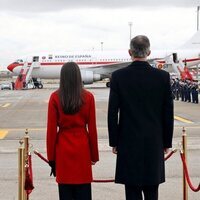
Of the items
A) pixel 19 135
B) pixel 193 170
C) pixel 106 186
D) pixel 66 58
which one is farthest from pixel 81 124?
pixel 66 58

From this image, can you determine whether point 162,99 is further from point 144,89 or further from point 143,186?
point 143,186

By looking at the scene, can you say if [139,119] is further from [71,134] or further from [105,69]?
[105,69]

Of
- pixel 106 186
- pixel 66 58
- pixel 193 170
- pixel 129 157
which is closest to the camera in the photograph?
pixel 129 157

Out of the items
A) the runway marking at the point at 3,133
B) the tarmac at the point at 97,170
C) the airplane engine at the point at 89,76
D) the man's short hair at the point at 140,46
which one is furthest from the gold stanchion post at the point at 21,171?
the airplane engine at the point at 89,76

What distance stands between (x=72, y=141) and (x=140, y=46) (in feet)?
3.70

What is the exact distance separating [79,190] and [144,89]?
1.19 m

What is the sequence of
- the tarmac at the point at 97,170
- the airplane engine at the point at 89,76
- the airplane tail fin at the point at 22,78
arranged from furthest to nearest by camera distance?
the airplane tail fin at the point at 22,78 → the airplane engine at the point at 89,76 → the tarmac at the point at 97,170

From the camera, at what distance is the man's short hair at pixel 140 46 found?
202 inches

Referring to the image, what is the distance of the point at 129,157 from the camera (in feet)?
17.0

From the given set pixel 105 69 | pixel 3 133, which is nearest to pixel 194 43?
pixel 105 69

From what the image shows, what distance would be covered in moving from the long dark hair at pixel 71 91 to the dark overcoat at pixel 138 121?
321 mm

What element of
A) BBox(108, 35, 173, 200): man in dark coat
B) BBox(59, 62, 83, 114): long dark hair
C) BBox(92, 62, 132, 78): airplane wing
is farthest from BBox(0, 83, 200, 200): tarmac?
BBox(92, 62, 132, 78): airplane wing

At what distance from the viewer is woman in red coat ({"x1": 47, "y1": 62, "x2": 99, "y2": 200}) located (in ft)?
17.2

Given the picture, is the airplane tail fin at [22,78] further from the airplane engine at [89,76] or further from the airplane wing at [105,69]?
the airplane wing at [105,69]
